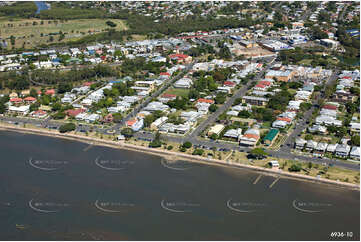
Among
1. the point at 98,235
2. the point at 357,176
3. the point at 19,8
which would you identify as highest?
the point at 19,8

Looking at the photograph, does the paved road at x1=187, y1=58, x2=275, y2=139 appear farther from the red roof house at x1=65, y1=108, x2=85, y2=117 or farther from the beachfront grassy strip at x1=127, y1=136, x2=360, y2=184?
the red roof house at x1=65, y1=108, x2=85, y2=117

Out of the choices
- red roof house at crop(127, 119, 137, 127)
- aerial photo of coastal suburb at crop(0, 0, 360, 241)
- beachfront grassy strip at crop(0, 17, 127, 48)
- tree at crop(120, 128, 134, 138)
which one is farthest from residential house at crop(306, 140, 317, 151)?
beachfront grassy strip at crop(0, 17, 127, 48)

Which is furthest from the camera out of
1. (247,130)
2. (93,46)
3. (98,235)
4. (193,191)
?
(93,46)

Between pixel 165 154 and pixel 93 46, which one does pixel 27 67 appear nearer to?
pixel 93 46

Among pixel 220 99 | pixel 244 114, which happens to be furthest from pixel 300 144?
pixel 220 99

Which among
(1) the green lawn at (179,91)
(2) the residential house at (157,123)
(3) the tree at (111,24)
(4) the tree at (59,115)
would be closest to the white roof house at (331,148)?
(2) the residential house at (157,123)

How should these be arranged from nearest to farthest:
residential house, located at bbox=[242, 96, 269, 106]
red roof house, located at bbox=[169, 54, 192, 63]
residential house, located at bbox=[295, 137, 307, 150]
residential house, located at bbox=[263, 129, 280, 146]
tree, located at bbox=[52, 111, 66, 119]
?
residential house, located at bbox=[295, 137, 307, 150], residential house, located at bbox=[263, 129, 280, 146], tree, located at bbox=[52, 111, 66, 119], residential house, located at bbox=[242, 96, 269, 106], red roof house, located at bbox=[169, 54, 192, 63]

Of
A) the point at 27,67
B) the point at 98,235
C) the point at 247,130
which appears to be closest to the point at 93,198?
the point at 98,235
